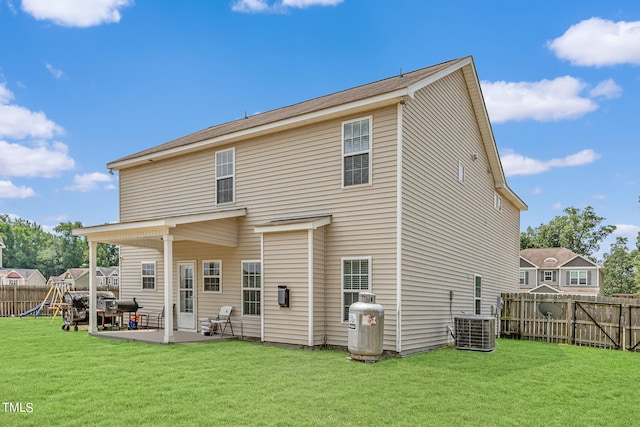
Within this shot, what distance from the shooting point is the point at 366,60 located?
56.9 feet

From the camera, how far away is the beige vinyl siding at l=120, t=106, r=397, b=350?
389 inches

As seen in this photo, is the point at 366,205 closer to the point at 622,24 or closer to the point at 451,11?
the point at 451,11

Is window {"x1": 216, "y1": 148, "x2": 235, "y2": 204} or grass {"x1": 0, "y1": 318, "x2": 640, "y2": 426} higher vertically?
window {"x1": 216, "y1": 148, "x2": 235, "y2": 204}

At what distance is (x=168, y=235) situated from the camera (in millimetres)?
10742

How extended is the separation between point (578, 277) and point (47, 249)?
A: 7568cm

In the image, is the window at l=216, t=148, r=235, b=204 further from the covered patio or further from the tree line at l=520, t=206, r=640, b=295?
the tree line at l=520, t=206, r=640, b=295

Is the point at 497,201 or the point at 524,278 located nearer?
the point at 497,201

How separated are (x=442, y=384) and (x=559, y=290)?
3933 centimetres

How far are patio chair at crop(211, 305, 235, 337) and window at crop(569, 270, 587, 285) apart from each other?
131ft

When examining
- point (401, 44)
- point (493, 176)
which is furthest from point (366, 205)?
point (493, 176)

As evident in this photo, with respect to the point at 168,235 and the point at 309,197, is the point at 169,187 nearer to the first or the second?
the point at 168,235

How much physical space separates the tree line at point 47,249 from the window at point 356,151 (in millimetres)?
62918

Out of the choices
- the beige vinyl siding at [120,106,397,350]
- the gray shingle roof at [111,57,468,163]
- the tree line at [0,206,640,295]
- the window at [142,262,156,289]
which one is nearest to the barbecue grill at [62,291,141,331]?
the window at [142,262,156,289]

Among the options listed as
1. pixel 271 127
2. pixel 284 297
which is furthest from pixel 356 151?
pixel 284 297
